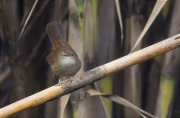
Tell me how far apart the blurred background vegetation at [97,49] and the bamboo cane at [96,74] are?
173mm

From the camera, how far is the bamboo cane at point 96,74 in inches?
33.0

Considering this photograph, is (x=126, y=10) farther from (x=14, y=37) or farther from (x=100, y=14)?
(x=14, y=37)

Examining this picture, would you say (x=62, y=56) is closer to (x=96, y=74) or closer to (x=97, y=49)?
(x=97, y=49)

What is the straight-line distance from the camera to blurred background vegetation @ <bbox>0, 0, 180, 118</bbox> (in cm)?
112

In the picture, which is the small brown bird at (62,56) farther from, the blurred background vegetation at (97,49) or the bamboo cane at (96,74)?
the bamboo cane at (96,74)

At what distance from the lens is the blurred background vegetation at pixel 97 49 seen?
1118 millimetres

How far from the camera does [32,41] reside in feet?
4.92

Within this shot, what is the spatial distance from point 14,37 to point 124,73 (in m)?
0.41

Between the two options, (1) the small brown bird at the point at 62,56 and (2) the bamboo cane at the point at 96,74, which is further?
(1) the small brown bird at the point at 62,56

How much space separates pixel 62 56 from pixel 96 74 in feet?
0.82

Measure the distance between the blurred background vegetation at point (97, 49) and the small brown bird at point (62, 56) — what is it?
0.10 feet

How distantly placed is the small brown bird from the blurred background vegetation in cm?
3

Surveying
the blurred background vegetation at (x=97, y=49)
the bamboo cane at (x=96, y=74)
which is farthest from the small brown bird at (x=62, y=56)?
the bamboo cane at (x=96, y=74)

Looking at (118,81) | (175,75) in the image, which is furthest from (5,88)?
(175,75)
